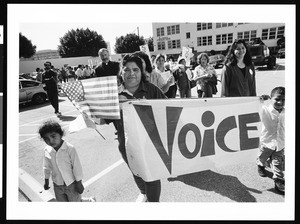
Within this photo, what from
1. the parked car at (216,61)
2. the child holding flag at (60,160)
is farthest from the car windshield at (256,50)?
the child holding flag at (60,160)

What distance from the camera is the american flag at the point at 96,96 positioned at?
2.06m

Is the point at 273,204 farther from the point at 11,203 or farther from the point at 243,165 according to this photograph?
the point at 11,203

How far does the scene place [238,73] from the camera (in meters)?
2.96

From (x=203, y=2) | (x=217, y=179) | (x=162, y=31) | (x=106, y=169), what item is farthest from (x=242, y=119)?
(x=162, y=31)

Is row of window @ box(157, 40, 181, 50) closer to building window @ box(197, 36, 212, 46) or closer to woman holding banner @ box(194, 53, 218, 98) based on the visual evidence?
building window @ box(197, 36, 212, 46)

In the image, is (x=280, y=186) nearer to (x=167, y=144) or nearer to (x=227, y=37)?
(x=167, y=144)

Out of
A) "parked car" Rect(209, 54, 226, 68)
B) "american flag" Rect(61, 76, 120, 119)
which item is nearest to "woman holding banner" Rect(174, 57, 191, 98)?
"american flag" Rect(61, 76, 120, 119)

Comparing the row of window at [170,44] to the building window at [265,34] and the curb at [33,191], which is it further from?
the curb at [33,191]

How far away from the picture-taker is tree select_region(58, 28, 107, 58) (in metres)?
46.8

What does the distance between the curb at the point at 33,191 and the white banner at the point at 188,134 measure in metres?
1.23

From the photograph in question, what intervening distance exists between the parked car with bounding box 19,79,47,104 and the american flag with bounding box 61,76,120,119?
9.31 meters

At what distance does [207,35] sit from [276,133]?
39.2 m

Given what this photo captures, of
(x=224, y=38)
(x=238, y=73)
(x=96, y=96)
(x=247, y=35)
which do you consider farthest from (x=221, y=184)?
(x=224, y=38)

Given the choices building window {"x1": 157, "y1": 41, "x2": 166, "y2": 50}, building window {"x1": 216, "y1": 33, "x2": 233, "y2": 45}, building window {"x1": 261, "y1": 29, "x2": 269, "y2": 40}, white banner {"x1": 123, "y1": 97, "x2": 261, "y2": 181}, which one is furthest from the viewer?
building window {"x1": 157, "y1": 41, "x2": 166, "y2": 50}
